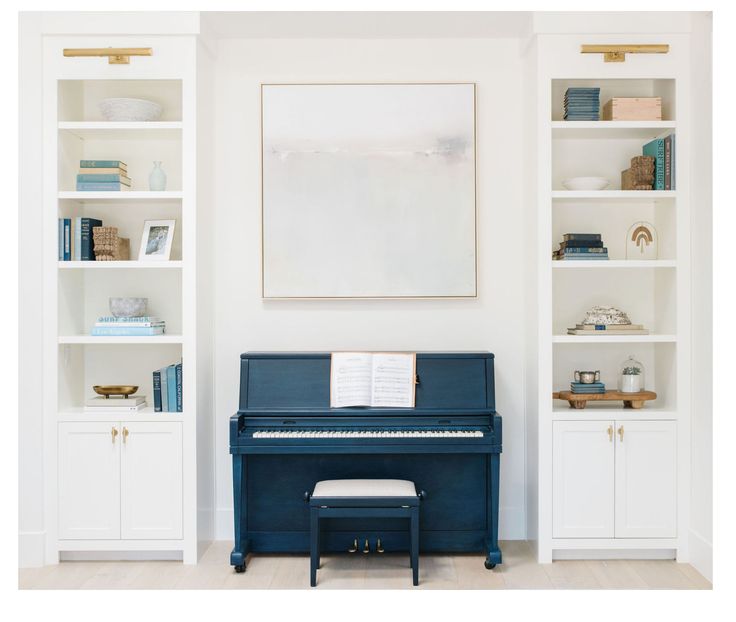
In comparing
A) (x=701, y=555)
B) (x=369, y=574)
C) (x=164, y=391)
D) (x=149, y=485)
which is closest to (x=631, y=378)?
(x=701, y=555)

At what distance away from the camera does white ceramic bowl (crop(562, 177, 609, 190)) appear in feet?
11.8

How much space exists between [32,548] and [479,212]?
3.01 metres

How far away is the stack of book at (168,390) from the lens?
11.8 feet

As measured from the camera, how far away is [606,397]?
3617 millimetres

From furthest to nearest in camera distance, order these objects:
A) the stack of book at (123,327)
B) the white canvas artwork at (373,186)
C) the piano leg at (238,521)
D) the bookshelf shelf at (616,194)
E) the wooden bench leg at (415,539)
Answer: the white canvas artwork at (373,186)
the stack of book at (123,327)
the bookshelf shelf at (616,194)
the piano leg at (238,521)
the wooden bench leg at (415,539)

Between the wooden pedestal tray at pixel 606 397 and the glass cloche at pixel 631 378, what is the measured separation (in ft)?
0.13

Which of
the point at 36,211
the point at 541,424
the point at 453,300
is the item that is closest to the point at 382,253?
the point at 453,300

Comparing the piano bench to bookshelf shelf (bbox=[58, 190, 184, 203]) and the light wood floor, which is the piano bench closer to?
the light wood floor

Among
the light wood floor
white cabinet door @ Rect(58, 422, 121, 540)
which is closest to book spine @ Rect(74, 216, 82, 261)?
white cabinet door @ Rect(58, 422, 121, 540)

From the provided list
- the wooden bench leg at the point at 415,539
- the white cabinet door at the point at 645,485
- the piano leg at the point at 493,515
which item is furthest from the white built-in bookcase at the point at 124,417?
the white cabinet door at the point at 645,485

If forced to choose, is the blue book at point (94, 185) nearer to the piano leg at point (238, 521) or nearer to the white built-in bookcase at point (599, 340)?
the piano leg at point (238, 521)

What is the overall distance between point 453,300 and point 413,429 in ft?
2.63

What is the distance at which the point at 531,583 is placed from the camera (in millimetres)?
3287

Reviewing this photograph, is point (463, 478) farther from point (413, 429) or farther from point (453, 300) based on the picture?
point (453, 300)
